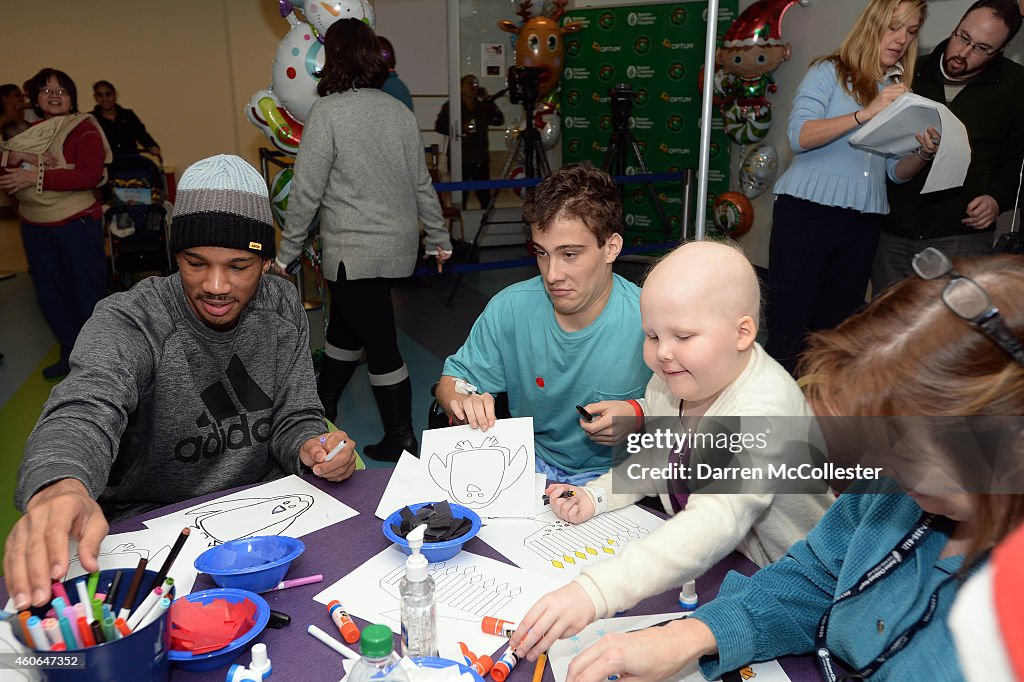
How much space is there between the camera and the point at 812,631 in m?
1.11

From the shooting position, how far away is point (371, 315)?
134 inches

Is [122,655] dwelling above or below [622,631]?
above

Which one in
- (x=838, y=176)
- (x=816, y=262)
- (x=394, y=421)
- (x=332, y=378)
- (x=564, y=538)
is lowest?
(x=394, y=421)

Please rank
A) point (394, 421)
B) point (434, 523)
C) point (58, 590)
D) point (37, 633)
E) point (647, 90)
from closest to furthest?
1. point (37, 633)
2. point (58, 590)
3. point (434, 523)
4. point (394, 421)
5. point (647, 90)

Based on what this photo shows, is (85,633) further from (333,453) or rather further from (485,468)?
(485,468)

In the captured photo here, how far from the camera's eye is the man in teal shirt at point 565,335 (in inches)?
75.6

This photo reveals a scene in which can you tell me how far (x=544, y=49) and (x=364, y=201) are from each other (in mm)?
5190

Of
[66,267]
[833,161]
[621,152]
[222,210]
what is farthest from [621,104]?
[222,210]

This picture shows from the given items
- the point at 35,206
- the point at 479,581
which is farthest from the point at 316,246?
the point at 479,581

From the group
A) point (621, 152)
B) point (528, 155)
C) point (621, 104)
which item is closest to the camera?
point (621, 104)

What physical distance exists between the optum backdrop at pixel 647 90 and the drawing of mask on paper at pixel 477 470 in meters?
6.09

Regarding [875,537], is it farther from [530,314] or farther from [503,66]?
[503,66]

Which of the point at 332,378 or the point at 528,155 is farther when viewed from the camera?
the point at 528,155

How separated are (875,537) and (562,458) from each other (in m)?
1.08
